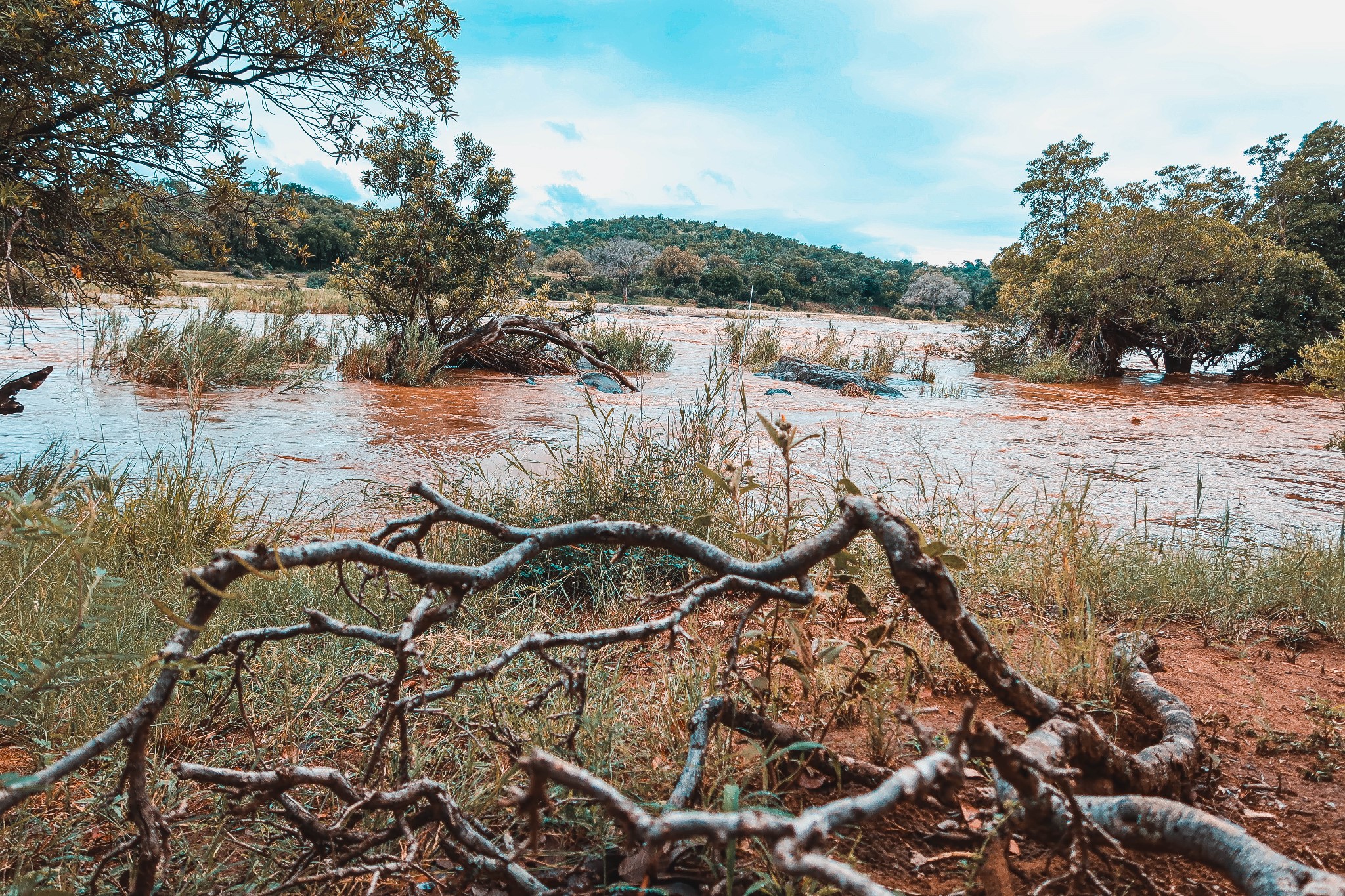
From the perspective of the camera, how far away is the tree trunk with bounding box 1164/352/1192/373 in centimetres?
1664

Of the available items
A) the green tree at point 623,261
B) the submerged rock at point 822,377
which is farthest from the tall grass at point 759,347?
the green tree at point 623,261

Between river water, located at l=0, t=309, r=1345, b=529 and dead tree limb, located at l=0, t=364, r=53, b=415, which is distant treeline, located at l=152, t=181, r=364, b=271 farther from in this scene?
dead tree limb, located at l=0, t=364, r=53, b=415

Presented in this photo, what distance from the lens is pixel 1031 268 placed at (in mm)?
20078

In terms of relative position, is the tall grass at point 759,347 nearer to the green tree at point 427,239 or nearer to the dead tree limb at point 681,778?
the green tree at point 427,239

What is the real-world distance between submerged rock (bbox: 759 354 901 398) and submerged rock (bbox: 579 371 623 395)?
3571 millimetres

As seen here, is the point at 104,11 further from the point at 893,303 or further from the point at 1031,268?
the point at 893,303

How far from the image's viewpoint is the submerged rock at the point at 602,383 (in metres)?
10.9

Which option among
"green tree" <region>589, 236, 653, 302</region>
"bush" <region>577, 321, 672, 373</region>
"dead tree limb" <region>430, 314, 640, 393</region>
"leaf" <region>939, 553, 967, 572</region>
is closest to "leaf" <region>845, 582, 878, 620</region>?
→ "leaf" <region>939, 553, 967, 572</region>

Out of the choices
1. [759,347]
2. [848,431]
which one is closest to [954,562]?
[848,431]

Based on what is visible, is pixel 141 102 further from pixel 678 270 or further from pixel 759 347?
pixel 678 270

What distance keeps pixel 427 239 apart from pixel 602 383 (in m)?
3.22

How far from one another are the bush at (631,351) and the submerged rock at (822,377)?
2021mm

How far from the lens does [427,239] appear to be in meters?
10.1

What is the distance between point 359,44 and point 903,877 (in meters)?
4.51
